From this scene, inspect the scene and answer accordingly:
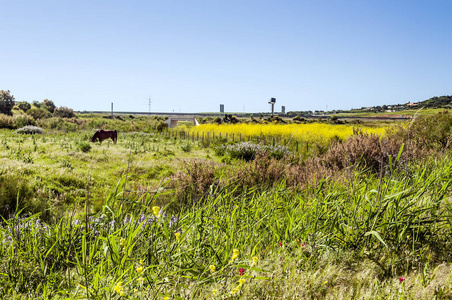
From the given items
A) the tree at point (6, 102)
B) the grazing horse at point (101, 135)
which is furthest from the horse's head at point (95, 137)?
the tree at point (6, 102)

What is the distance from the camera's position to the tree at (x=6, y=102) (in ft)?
136

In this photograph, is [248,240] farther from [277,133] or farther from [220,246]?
[277,133]

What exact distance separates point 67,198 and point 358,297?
660 centimetres

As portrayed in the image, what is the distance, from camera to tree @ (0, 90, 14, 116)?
41.4m

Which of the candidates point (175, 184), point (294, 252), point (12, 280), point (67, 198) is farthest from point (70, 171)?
point (294, 252)

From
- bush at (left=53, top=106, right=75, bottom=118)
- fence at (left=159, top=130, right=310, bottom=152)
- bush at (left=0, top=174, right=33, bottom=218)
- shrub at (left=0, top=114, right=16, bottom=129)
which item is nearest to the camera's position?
bush at (left=0, top=174, right=33, bottom=218)

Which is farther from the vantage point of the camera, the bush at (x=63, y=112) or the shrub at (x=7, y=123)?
the bush at (x=63, y=112)

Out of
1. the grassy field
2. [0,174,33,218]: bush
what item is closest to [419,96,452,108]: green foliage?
the grassy field

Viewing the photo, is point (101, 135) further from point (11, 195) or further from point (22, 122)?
point (22, 122)

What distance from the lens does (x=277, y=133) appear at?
20672 mm

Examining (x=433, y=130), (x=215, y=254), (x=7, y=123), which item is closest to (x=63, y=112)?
(x=7, y=123)

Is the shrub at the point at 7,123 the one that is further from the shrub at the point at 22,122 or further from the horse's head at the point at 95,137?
the horse's head at the point at 95,137

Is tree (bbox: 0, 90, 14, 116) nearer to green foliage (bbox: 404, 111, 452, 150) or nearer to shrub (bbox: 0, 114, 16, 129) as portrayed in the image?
shrub (bbox: 0, 114, 16, 129)

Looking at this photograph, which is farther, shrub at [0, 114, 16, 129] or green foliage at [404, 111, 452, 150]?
shrub at [0, 114, 16, 129]
